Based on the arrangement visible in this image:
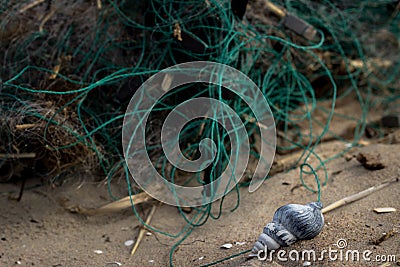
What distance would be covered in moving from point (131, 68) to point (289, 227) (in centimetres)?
97

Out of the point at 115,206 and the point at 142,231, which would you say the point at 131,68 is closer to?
the point at 115,206

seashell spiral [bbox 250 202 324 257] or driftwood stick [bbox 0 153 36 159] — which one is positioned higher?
seashell spiral [bbox 250 202 324 257]

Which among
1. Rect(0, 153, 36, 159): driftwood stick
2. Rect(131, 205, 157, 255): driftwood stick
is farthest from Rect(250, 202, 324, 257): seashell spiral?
Rect(0, 153, 36, 159): driftwood stick

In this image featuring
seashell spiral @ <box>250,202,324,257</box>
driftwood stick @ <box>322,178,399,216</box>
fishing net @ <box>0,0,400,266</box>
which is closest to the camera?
seashell spiral @ <box>250,202,324,257</box>

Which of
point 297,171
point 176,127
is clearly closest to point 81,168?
point 176,127

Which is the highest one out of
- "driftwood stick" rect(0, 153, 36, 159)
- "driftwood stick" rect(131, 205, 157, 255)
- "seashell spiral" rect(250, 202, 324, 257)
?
"seashell spiral" rect(250, 202, 324, 257)

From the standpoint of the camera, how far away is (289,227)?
54.7 inches

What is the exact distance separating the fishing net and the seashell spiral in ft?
1.23

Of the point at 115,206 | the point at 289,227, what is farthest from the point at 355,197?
the point at 115,206

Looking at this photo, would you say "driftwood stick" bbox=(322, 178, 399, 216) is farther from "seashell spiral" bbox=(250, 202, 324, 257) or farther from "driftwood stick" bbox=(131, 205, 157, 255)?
"driftwood stick" bbox=(131, 205, 157, 255)

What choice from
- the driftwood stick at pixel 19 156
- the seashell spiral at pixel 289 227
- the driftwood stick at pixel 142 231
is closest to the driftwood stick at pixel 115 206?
the driftwood stick at pixel 142 231

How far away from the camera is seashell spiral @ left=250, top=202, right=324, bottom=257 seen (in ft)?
4.53

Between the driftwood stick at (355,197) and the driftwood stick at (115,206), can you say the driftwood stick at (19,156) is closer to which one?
the driftwood stick at (115,206)

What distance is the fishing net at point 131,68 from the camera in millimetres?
1906
